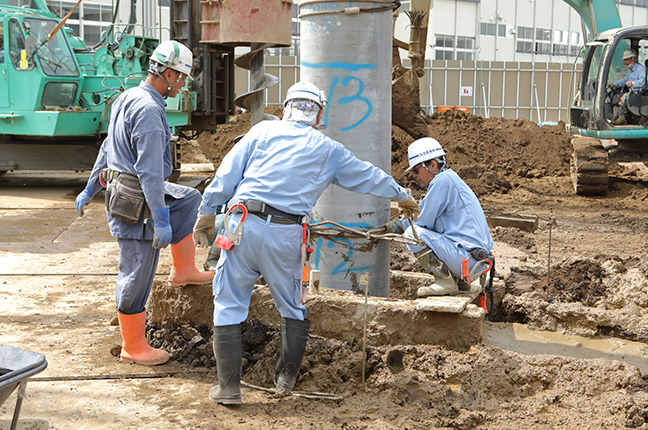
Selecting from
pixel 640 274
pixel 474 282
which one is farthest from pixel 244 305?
pixel 640 274

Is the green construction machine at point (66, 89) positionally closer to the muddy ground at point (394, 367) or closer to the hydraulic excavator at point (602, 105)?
the muddy ground at point (394, 367)

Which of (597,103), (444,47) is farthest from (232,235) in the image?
(444,47)

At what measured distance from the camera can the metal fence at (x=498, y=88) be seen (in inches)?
1098

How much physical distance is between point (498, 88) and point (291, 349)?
26.2m

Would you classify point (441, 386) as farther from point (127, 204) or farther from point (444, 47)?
point (444, 47)

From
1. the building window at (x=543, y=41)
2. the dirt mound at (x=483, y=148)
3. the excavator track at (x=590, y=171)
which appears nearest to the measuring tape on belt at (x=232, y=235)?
the dirt mound at (x=483, y=148)

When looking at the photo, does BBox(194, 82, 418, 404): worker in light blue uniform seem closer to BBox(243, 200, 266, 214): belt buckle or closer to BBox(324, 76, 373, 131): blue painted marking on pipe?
BBox(243, 200, 266, 214): belt buckle

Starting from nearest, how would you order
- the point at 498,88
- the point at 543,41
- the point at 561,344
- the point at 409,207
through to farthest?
the point at 409,207 → the point at 561,344 → the point at 498,88 → the point at 543,41

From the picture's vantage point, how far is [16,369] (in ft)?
9.85

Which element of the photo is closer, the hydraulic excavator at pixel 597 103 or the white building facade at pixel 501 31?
the hydraulic excavator at pixel 597 103

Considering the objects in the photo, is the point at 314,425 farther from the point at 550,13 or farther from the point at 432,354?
the point at 550,13

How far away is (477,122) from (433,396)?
48.1 feet

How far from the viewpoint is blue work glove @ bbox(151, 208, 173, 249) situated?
4.44 metres

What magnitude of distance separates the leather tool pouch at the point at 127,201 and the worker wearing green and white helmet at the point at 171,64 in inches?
27.4
